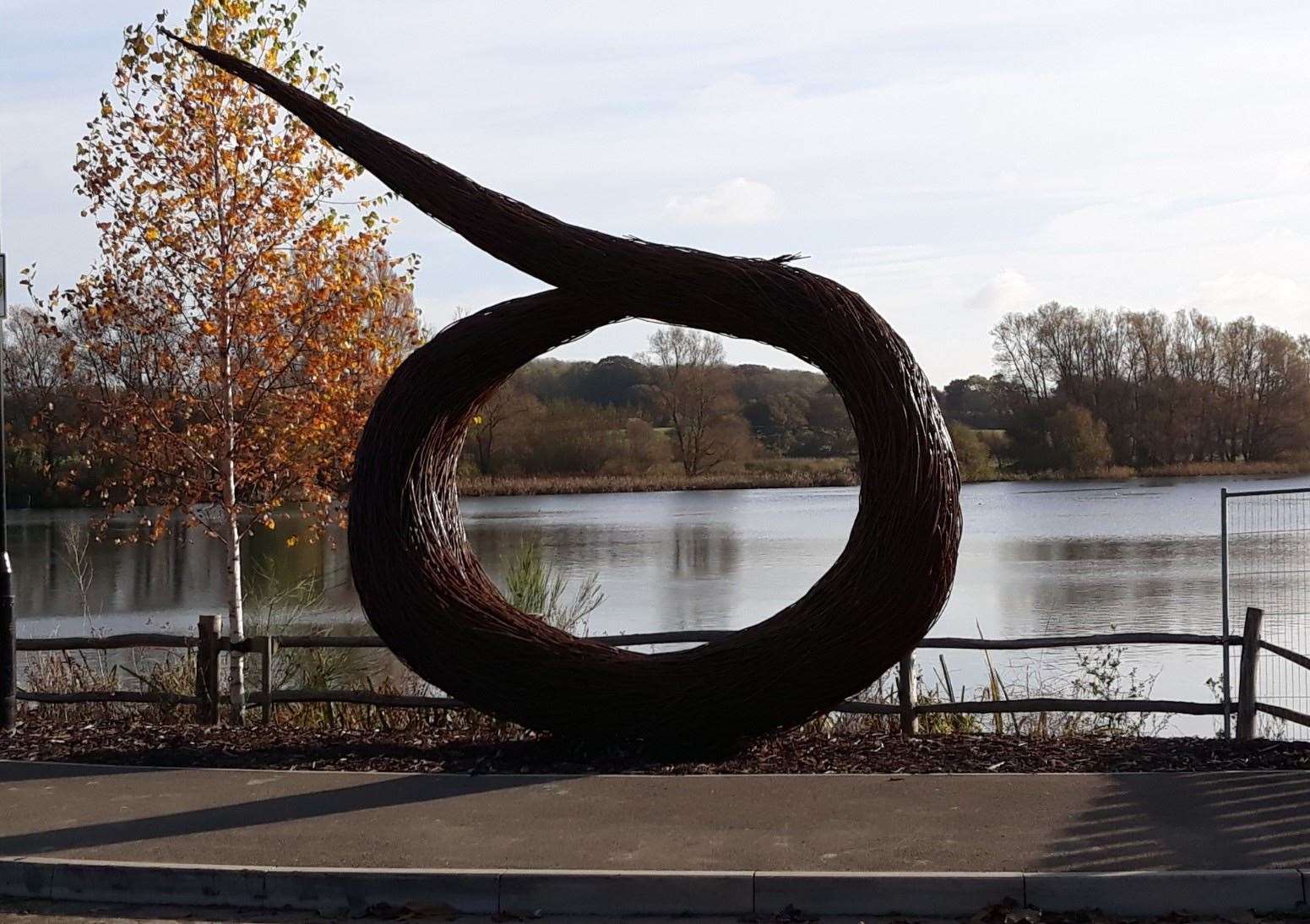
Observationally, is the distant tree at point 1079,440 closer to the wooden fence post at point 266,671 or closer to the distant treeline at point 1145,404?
the distant treeline at point 1145,404

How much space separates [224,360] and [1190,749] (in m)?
9.37

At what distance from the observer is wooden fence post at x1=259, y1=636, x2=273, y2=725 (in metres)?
10.5

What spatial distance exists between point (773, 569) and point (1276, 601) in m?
12.2

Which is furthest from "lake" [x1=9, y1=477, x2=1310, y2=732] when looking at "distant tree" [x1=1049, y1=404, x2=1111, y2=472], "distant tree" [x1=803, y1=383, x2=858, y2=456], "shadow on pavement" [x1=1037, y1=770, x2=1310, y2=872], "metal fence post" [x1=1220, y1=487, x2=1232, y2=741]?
"distant tree" [x1=803, y1=383, x2=858, y2=456]

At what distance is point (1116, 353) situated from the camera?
67.6 metres

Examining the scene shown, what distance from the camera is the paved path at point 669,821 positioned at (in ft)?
21.6

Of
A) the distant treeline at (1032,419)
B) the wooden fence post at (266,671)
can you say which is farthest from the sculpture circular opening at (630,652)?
the distant treeline at (1032,419)

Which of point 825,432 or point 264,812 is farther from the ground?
point 825,432

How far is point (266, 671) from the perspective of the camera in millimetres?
10602

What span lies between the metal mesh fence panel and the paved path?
2525 millimetres

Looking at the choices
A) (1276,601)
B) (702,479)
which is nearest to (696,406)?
(702,479)

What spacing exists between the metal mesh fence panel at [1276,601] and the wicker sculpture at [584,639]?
8.52 feet

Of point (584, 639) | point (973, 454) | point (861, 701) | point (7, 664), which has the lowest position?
point (861, 701)

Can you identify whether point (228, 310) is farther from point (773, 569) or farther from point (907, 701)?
point (773, 569)
